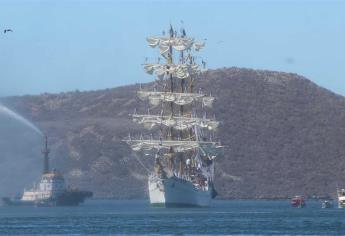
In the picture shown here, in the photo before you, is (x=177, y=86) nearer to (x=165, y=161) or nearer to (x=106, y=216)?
(x=165, y=161)

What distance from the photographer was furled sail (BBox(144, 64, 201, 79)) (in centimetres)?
18100

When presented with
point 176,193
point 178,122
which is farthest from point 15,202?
point 176,193

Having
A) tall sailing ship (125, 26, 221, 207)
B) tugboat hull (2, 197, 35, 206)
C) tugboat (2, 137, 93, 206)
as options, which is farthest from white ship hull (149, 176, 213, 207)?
tugboat hull (2, 197, 35, 206)

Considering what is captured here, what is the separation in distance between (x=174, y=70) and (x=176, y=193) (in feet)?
57.4

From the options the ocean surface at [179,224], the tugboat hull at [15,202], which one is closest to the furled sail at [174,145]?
the tugboat hull at [15,202]

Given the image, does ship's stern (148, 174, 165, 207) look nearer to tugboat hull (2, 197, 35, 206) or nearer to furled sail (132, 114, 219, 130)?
furled sail (132, 114, 219, 130)

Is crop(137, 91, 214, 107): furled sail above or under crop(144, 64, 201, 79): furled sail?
under

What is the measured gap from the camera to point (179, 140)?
178m

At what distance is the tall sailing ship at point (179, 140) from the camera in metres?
172

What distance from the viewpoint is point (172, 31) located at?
183000 mm

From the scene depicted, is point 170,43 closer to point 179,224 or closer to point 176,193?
point 176,193

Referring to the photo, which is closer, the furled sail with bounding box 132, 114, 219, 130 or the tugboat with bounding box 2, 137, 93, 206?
the furled sail with bounding box 132, 114, 219, 130

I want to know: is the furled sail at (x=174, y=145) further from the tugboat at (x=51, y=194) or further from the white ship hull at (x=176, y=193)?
the tugboat at (x=51, y=194)

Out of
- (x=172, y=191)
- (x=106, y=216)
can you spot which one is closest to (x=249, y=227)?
(x=106, y=216)
